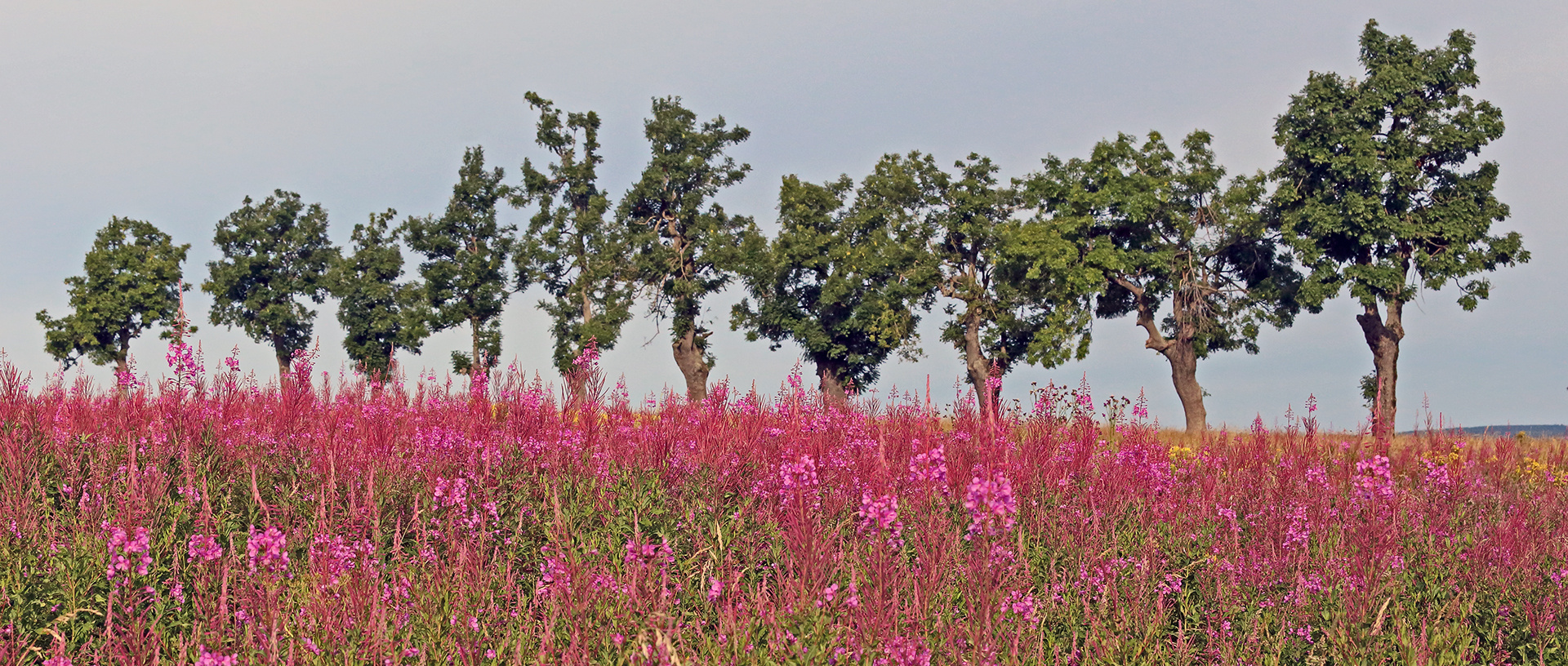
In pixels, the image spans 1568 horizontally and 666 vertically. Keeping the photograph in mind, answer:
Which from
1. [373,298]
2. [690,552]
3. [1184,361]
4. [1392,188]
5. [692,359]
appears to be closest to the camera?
[690,552]

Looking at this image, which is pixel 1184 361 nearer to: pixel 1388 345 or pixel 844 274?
pixel 1388 345

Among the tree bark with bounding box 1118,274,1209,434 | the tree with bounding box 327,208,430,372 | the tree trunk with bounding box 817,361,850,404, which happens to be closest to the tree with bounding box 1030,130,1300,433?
the tree bark with bounding box 1118,274,1209,434

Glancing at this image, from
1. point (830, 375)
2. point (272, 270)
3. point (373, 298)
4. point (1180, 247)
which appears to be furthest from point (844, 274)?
point (272, 270)

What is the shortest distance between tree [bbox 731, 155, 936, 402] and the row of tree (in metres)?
0.10

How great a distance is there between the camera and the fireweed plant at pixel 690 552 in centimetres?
386

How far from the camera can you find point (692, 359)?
3850cm

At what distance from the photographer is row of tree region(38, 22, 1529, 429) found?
28.3 m

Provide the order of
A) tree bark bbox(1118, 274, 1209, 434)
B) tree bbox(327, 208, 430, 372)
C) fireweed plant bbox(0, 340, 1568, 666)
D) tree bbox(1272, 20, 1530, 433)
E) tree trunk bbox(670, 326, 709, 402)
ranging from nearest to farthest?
fireweed plant bbox(0, 340, 1568, 666) → tree bbox(1272, 20, 1530, 433) → tree bark bbox(1118, 274, 1209, 434) → tree trunk bbox(670, 326, 709, 402) → tree bbox(327, 208, 430, 372)

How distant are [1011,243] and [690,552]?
2878 cm

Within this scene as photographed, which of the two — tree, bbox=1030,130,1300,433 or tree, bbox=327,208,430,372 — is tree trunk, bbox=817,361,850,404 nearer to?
tree, bbox=1030,130,1300,433

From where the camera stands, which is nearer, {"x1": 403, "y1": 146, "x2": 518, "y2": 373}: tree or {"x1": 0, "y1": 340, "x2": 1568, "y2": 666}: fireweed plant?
{"x1": 0, "y1": 340, "x2": 1568, "y2": 666}: fireweed plant

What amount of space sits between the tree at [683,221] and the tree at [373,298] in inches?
540

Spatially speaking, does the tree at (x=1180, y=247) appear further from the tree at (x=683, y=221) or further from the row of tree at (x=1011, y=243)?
the tree at (x=683, y=221)

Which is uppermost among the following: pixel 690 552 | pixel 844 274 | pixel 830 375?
pixel 844 274
